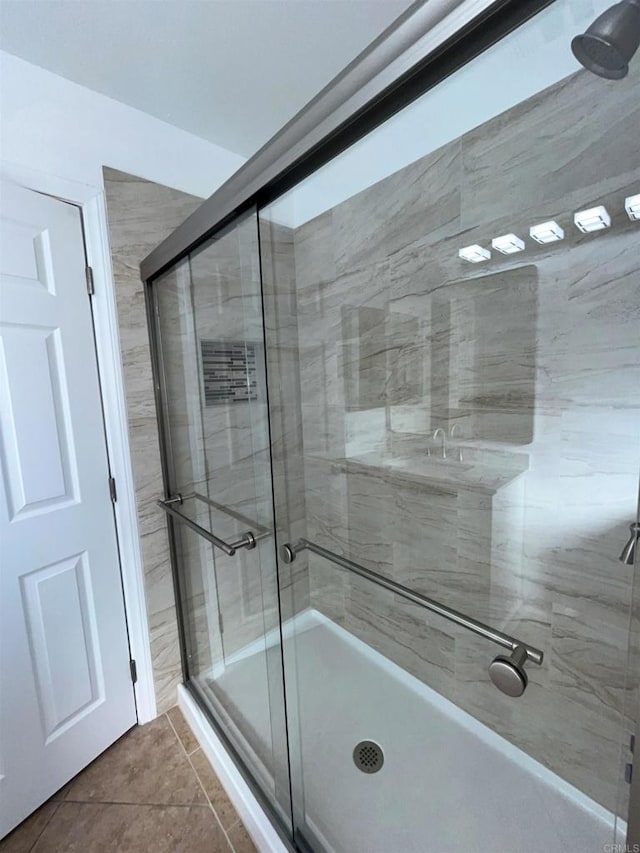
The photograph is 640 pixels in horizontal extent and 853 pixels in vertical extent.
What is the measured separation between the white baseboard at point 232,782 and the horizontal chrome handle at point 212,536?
0.72m

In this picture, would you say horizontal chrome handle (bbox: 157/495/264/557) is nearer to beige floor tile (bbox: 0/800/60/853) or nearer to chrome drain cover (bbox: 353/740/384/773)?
chrome drain cover (bbox: 353/740/384/773)

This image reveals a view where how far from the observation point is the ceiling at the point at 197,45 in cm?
110

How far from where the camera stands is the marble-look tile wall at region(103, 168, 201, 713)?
150cm

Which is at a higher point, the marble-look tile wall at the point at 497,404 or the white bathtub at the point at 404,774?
the marble-look tile wall at the point at 497,404

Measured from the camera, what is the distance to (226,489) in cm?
152

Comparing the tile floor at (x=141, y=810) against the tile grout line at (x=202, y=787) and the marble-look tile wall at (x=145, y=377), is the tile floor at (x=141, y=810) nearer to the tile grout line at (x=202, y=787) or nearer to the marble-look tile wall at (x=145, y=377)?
the tile grout line at (x=202, y=787)

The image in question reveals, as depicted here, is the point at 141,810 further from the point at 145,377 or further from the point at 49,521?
the point at 145,377

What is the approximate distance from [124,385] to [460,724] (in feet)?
6.21

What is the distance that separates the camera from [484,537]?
1.39 m

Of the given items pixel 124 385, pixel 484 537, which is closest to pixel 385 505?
pixel 484 537

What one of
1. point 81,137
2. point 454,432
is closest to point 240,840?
point 454,432

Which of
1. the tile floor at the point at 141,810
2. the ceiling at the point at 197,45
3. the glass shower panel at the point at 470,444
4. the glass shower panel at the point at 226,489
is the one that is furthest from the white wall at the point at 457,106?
the tile floor at the point at 141,810

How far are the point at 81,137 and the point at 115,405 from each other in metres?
0.97

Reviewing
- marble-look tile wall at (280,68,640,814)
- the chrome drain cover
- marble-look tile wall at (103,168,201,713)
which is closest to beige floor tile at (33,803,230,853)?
marble-look tile wall at (103,168,201,713)
